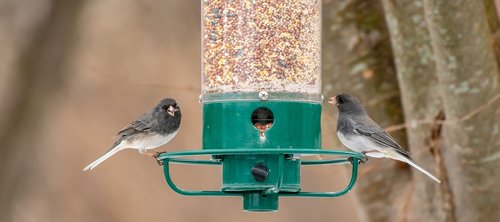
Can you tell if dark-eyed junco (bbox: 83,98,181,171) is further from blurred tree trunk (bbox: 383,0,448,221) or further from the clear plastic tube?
blurred tree trunk (bbox: 383,0,448,221)

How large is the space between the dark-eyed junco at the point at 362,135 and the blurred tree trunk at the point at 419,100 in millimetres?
569

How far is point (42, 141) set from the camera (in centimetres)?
1233

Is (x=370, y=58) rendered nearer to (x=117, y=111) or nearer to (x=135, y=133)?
(x=135, y=133)

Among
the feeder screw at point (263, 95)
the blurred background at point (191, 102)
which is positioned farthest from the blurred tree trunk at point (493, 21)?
the feeder screw at point (263, 95)

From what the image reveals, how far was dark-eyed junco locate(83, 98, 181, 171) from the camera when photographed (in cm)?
792

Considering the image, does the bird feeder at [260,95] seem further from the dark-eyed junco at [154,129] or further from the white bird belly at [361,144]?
the dark-eyed junco at [154,129]

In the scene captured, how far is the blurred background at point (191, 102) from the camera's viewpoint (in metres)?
7.99

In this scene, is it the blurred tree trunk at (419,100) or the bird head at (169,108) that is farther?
the blurred tree trunk at (419,100)

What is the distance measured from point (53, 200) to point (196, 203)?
4.59ft

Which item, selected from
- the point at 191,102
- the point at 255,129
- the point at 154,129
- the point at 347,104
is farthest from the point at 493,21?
the point at 191,102

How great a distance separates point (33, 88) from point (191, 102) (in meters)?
1.86

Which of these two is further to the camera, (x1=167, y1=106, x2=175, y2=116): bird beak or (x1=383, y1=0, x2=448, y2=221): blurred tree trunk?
(x1=383, y1=0, x2=448, y2=221): blurred tree trunk

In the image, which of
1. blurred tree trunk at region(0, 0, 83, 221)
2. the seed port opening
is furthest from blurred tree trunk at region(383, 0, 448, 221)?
blurred tree trunk at region(0, 0, 83, 221)

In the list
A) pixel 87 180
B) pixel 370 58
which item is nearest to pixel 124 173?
pixel 87 180
